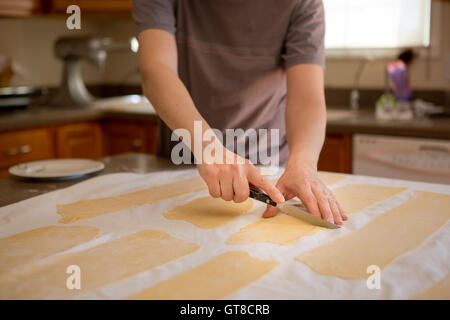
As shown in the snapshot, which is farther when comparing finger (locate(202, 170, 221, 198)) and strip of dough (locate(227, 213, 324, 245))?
finger (locate(202, 170, 221, 198))

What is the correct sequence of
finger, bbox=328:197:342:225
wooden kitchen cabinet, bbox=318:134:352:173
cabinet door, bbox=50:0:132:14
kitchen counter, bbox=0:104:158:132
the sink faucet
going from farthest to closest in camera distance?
1. cabinet door, bbox=50:0:132:14
2. the sink faucet
3. kitchen counter, bbox=0:104:158:132
4. wooden kitchen cabinet, bbox=318:134:352:173
5. finger, bbox=328:197:342:225

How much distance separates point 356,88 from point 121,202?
1.93m

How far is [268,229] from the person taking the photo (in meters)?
0.81

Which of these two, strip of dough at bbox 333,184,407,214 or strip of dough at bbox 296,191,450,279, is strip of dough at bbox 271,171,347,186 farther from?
strip of dough at bbox 296,191,450,279

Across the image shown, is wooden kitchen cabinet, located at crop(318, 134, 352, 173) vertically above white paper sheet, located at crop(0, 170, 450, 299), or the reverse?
white paper sheet, located at crop(0, 170, 450, 299)

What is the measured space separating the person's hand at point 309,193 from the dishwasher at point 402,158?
3.57ft

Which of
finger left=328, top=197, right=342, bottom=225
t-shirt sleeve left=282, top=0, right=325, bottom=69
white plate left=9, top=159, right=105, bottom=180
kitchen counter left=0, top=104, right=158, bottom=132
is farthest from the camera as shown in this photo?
kitchen counter left=0, top=104, right=158, bottom=132

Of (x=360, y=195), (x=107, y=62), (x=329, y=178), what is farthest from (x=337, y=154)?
(x=107, y=62)

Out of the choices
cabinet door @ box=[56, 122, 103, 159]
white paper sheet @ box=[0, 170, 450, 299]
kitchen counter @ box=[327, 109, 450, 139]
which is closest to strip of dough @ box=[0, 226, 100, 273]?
white paper sheet @ box=[0, 170, 450, 299]

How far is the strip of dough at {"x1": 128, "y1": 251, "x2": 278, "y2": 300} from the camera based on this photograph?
58 centimetres

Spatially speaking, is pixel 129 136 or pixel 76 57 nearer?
pixel 129 136

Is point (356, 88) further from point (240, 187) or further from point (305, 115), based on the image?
point (240, 187)

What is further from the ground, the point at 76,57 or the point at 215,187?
the point at 76,57

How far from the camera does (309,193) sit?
886mm
